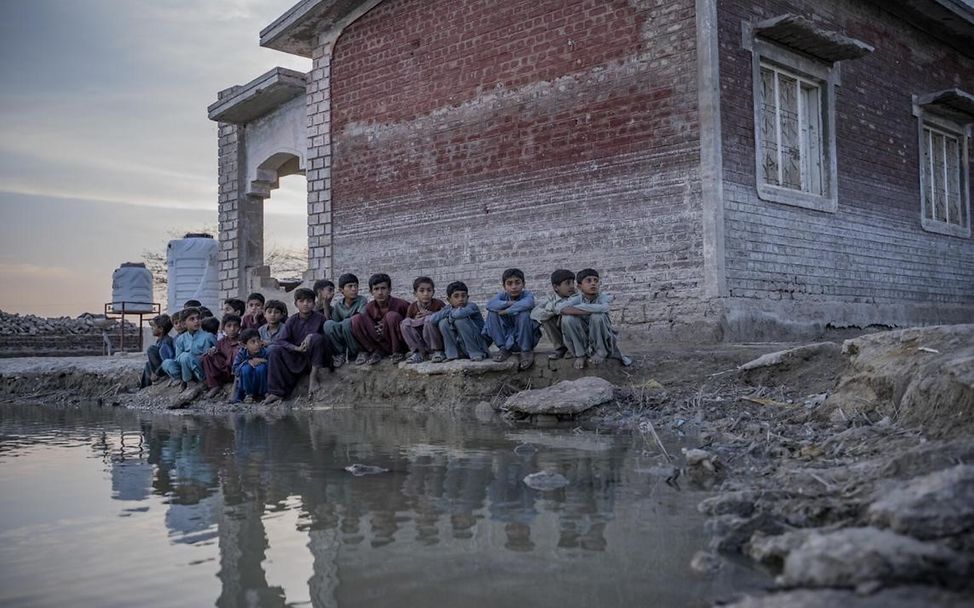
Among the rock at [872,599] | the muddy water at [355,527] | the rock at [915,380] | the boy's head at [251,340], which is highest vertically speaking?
the boy's head at [251,340]

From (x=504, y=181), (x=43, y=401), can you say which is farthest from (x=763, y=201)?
(x=43, y=401)

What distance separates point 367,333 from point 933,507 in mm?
6683

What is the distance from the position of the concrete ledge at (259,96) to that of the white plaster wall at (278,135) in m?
0.13

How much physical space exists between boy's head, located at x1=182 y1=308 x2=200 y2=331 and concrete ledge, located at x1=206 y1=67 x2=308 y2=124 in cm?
440

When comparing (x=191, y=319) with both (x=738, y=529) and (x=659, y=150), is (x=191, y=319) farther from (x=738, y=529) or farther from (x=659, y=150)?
(x=738, y=529)

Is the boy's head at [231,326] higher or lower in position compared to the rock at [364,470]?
higher

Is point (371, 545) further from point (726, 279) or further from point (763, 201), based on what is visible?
point (763, 201)

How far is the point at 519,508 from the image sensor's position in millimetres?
3359

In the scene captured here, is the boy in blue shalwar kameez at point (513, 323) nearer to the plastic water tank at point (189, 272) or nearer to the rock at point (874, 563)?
the rock at point (874, 563)

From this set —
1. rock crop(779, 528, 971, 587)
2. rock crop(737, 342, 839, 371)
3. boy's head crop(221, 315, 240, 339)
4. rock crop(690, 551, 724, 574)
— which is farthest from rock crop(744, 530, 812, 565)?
boy's head crop(221, 315, 240, 339)

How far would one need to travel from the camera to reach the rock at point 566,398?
20.2 ft

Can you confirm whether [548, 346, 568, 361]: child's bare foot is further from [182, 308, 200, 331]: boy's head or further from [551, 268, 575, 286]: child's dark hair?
[182, 308, 200, 331]: boy's head

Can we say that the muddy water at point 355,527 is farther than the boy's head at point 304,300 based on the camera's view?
No

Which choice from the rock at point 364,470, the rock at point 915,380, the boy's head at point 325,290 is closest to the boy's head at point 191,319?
the boy's head at point 325,290
